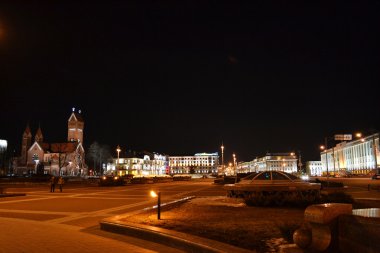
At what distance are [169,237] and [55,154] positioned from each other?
14123 centimetres

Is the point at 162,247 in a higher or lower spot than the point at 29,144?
lower

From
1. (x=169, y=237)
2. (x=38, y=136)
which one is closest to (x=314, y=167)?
(x=38, y=136)

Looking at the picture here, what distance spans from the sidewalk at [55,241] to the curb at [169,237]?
1.05ft

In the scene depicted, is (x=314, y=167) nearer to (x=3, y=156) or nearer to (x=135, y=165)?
(x=135, y=165)

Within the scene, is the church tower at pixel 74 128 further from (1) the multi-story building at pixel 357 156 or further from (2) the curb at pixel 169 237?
A: (2) the curb at pixel 169 237

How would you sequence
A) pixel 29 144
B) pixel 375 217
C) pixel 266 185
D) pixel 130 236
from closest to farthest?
pixel 375 217
pixel 130 236
pixel 266 185
pixel 29 144

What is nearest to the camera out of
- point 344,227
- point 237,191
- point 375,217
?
point 375,217

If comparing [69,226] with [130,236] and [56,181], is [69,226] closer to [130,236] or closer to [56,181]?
[130,236]

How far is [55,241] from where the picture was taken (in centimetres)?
955

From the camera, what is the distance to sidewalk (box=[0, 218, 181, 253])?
864cm

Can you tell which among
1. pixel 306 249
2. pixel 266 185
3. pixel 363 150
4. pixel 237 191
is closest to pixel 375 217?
pixel 306 249

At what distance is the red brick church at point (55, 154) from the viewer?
136 m

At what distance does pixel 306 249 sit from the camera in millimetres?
6816

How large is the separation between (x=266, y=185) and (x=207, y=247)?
34.9 feet
